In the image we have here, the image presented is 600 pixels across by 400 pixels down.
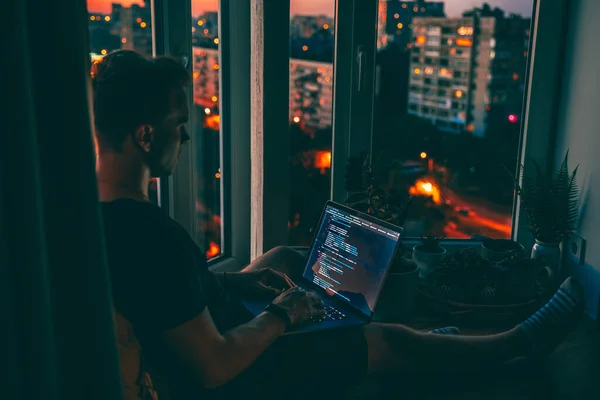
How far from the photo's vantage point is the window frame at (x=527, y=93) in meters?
2.27

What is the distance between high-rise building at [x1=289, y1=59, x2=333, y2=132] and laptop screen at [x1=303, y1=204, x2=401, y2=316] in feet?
2.17

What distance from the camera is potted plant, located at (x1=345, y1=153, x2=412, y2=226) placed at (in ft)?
6.51

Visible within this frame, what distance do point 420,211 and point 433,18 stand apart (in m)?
0.78

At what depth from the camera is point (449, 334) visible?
169cm

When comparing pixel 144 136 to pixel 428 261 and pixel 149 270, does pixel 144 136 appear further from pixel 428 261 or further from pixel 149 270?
pixel 428 261

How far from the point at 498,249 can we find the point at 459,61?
0.98 m

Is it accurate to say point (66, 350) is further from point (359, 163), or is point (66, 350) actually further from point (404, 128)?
point (404, 128)

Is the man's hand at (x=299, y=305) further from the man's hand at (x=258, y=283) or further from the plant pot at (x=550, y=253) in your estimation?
the plant pot at (x=550, y=253)

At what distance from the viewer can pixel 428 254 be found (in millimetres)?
2197

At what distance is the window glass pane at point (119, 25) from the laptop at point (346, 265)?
20.7 inches

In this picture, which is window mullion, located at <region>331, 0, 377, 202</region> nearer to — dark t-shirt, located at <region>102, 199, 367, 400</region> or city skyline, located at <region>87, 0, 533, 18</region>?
city skyline, located at <region>87, 0, 533, 18</region>

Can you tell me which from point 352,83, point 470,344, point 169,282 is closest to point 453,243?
point 352,83

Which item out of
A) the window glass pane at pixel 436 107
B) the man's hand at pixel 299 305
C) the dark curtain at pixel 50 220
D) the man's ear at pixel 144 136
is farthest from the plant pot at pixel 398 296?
the dark curtain at pixel 50 220

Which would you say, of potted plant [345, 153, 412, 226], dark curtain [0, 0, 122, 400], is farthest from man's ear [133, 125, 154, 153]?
potted plant [345, 153, 412, 226]
